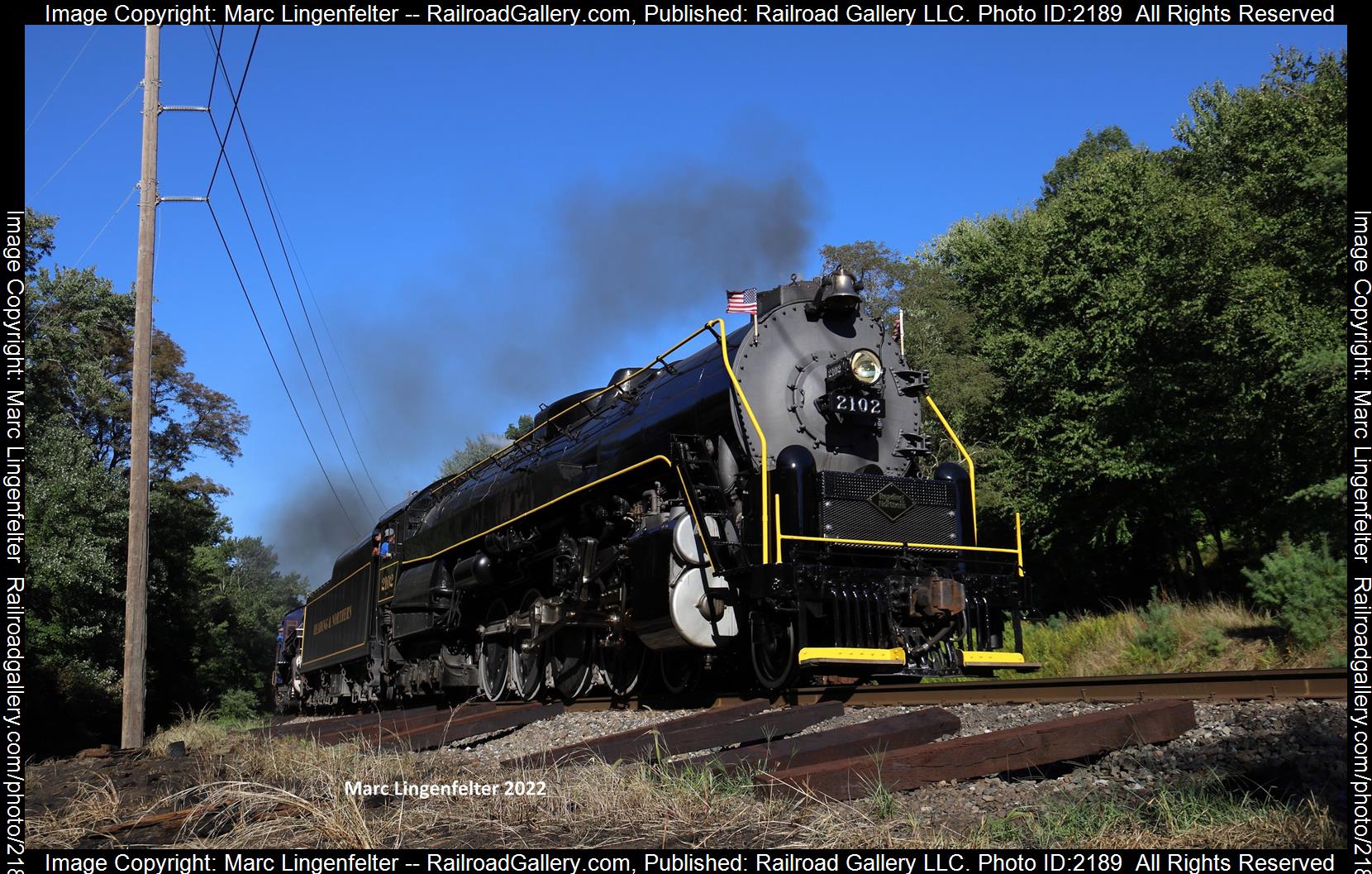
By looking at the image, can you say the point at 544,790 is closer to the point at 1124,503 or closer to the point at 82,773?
the point at 82,773

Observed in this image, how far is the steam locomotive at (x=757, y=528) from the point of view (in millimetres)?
8633

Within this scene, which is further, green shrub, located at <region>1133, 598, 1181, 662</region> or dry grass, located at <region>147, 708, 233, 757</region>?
green shrub, located at <region>1133, 598, 1181, 662</region>

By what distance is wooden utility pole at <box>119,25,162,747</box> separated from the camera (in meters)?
12.5

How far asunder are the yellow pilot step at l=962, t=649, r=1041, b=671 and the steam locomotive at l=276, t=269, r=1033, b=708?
0.02 m

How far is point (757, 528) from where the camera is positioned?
8.84 m

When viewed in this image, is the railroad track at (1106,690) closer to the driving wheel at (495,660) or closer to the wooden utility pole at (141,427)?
the driving wheel at (495,660)

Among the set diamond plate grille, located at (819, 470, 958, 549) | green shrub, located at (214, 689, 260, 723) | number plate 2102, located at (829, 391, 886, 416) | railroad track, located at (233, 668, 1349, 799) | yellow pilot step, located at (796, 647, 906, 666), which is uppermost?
number plate 2102, located at (829, 391, 886, 416)

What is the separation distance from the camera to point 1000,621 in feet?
31.2

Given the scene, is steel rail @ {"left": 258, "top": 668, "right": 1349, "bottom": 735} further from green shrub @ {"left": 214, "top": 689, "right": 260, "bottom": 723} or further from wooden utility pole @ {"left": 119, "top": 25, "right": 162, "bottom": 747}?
green shrub @ {"left": 214, "top": 689, "right": 260, "bottom": 723}

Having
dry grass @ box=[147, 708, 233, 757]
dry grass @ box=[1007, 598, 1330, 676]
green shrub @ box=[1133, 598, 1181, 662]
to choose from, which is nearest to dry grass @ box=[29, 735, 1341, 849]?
dry grass @ box=[147, 708, 233, 757]

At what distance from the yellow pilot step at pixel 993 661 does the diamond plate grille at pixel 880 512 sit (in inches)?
42.8

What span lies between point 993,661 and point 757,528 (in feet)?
7.34

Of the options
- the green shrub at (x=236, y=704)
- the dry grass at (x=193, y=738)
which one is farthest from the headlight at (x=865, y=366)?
the green shrub at (x=236, y=704)

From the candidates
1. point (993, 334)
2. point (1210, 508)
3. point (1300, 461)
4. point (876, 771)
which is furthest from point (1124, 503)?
point (876, 771)
